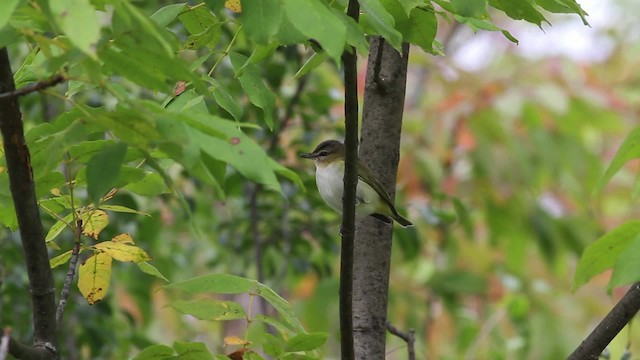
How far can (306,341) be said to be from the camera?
1.54m

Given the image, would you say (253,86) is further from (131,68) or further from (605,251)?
(605,251)

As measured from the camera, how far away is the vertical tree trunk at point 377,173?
1.98 meters

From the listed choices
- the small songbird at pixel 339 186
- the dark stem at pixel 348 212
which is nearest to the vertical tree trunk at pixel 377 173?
the small songbird at pixel 339 186

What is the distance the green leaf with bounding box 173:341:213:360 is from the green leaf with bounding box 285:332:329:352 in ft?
0.44

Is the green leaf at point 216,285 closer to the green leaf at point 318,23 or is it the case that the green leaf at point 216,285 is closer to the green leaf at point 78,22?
the green leaf at point 318,23

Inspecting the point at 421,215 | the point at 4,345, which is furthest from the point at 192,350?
the point at 421,215

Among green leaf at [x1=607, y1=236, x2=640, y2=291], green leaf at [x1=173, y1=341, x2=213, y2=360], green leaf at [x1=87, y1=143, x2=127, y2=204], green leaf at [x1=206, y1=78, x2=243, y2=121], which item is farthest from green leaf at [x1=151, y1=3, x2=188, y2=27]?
green leaf at [x1=607, y1=236, x2=640, y2=291]

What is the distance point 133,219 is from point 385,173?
5.97 ft

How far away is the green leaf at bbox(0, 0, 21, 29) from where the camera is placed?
1.09 meters

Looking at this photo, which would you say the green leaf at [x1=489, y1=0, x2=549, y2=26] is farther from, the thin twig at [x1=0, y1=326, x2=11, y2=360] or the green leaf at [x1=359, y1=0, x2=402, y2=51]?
the thin twig at [x1=0, y1=326, x2=11, y2=360]

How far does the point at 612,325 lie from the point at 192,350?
85 cm

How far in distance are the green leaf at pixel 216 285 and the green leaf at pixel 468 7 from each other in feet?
1.78

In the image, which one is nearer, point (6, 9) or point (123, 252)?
point (6, 9)

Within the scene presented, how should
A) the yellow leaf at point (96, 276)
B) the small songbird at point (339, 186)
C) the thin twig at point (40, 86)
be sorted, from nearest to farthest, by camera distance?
the thin twig at point (40, 86), the yellow leaf at point (96, 276), the small songbird at point (339, 186)
